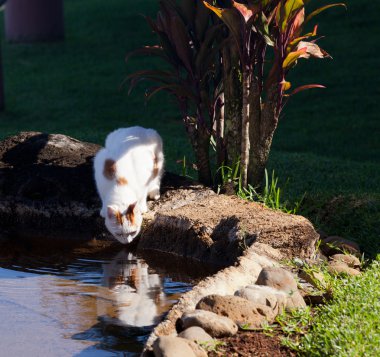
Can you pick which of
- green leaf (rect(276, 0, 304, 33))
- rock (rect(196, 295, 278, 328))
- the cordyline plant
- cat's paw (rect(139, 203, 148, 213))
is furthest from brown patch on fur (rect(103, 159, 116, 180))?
rock (rect(196, 295, 278, 328))

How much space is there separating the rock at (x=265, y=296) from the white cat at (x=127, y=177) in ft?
6.56

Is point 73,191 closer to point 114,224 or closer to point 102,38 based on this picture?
point 114,224

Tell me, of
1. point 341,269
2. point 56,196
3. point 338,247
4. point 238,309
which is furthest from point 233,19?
point 238,309

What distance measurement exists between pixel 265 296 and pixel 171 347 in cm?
97

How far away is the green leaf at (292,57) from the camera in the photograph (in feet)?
22.9

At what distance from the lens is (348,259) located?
19.9ft

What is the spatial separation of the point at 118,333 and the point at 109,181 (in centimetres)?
216

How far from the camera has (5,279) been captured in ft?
20.4

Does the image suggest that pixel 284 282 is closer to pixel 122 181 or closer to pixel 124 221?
pixel 124 221

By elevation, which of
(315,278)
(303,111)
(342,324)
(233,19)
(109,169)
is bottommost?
(303,111)

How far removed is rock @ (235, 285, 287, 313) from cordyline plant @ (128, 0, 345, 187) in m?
2.44

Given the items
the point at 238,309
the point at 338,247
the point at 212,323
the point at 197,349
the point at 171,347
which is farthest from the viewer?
the point at 338,247

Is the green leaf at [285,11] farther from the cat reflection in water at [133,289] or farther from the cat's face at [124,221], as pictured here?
the cat reflection in water at [133,289]

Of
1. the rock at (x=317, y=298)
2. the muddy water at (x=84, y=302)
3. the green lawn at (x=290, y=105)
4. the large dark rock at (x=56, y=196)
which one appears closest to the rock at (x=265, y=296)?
the rock at (x=317, y=298)
